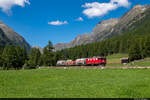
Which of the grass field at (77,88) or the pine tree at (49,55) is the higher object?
the pine tree at (49,55)

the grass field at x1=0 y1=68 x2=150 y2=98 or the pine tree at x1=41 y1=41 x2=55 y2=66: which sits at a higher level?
the pine tree at x1=41 y1=41 x2=55 y2=66

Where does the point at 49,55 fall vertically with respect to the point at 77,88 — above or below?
above

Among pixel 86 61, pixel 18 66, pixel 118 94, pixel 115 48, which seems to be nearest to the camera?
pixel 118 94

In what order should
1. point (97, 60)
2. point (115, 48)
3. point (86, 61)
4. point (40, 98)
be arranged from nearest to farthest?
point (40, 98)
point (97, 60)
point (86, 61)
point (115, 48)

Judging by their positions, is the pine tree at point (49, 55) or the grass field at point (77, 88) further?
the pine tree at point (49, 55)

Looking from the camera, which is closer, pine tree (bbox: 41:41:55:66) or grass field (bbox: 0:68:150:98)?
grass field (bbox: 0:68:150:98)

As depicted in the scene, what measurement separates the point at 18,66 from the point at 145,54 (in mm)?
67576

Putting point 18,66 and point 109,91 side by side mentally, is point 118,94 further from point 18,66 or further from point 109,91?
point 18,66

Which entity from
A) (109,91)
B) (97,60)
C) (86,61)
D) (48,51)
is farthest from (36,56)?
(109,91)

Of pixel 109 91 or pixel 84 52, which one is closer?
pixel 109 91

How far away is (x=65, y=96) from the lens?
1573cm

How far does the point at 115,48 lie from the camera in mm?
172875

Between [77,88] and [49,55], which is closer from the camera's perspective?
[77,88]

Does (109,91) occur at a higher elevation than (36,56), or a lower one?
lower
